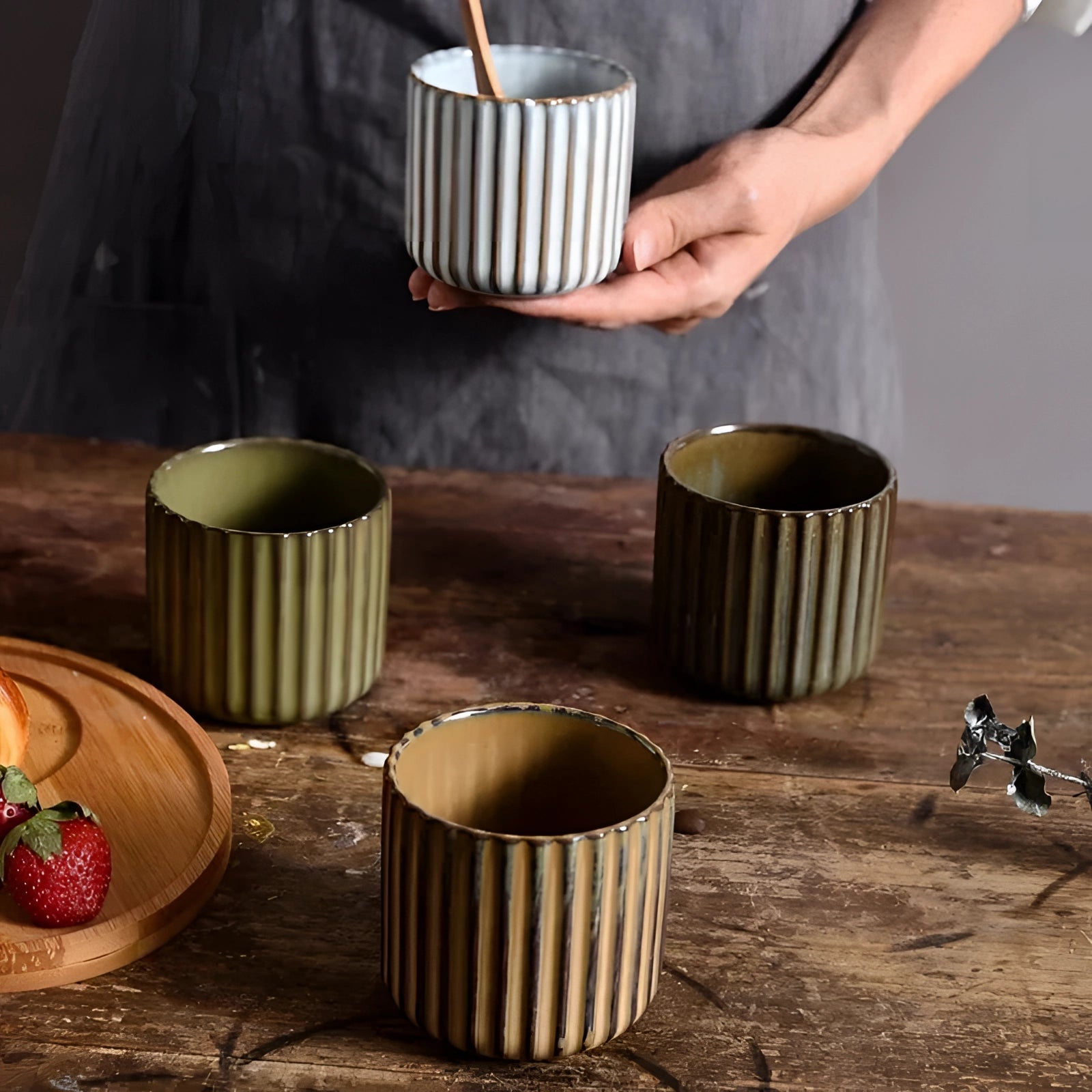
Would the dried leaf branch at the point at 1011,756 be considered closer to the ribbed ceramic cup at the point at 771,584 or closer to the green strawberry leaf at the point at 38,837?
the ribbed ceramic cup at the point at 771,584

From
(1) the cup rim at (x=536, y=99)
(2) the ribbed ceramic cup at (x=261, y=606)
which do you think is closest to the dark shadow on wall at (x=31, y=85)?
(1) the cup rim at (x=536, y=99)

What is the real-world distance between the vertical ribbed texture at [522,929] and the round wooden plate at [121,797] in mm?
118

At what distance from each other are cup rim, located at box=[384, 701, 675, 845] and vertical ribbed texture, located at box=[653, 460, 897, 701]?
0.21m

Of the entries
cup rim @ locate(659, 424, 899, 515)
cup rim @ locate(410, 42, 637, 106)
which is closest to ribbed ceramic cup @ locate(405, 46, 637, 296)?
cup rim @ locate(410, 42, 637, 106)

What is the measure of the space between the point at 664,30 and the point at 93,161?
430 millimetres

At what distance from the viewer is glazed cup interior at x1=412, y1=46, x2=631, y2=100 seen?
890 millimetres

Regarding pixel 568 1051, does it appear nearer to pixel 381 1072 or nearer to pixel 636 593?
pixel 381 1072

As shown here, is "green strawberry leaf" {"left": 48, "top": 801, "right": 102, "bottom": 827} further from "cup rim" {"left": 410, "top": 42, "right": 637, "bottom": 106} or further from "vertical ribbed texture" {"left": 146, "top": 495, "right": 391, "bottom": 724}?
"cup rim" {"left": 410, "top": 42, "right": 637, "bottom": 106}

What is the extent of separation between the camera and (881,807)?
0.76m

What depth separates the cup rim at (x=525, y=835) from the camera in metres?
0.55

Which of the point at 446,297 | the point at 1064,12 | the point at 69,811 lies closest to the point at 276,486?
the point at 446,297

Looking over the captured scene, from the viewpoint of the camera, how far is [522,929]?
56cm

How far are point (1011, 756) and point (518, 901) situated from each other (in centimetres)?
30

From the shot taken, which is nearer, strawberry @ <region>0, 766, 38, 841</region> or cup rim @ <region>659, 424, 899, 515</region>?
strawberry @ <region>0, 766, 38, 841</region>
